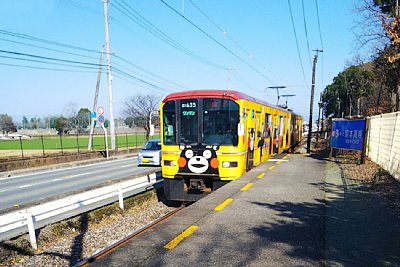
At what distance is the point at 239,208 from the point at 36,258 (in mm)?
3800

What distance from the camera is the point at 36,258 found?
5039mm

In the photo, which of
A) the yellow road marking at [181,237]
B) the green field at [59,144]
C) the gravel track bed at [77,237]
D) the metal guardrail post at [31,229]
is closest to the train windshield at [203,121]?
the gravel track bed at [77,237]

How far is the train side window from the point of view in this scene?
838 cm

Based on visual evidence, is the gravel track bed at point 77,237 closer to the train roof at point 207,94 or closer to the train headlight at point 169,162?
the train headlight at point 169,162

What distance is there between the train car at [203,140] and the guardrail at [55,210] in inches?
51.7

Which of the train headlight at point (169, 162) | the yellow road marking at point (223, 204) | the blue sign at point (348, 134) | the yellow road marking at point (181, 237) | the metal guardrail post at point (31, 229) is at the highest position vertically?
the blue sign at point (348, 134)

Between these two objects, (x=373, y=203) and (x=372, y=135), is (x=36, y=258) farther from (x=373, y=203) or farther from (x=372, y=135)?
(x=372, y=135)

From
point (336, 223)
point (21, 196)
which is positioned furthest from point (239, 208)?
point (21, 196)

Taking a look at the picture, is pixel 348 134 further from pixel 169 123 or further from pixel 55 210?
pixel 55 210

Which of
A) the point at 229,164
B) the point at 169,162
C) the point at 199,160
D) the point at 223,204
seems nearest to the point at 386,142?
the point at 229,164

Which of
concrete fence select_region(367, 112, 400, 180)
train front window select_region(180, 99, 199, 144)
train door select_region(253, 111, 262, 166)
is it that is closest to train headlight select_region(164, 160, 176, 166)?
train front window select_region(180, 99, 199, 144)

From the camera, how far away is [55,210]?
6.10 metres

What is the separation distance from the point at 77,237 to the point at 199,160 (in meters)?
3.55

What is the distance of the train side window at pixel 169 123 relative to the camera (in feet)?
27.5
